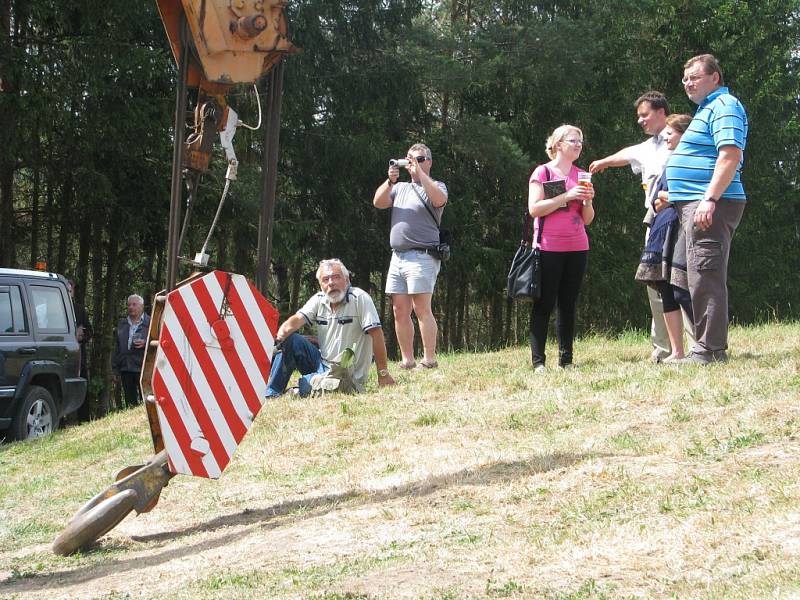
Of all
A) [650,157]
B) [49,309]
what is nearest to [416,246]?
[650,157]

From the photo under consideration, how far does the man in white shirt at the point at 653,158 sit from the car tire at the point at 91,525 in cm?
441

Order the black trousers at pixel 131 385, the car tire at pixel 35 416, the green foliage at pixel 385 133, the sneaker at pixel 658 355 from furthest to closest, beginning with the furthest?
the green foliage at pixel 385 133, the black trousers at pixel 131 385, the car tire at pixel 35 416, the sneaker at pixel 658 355

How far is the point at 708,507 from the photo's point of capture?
4.68 metres

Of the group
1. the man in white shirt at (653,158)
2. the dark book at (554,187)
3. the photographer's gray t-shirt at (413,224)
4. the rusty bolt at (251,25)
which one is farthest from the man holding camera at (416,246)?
the rusty bolt at (251,25)

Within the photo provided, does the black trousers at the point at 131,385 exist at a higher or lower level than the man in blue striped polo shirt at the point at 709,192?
lower

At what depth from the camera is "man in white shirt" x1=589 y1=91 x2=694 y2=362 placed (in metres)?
8.59

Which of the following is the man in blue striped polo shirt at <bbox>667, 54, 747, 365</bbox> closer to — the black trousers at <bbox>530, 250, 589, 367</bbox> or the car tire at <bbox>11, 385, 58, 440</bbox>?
the black trousers at <bbox>530, 250, 589, 367</bbox>

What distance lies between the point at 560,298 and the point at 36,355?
6119 mm

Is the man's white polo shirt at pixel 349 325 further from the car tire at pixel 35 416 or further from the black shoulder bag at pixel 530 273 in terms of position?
the car tire at pixel 35 416

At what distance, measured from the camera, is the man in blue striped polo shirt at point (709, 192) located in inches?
292

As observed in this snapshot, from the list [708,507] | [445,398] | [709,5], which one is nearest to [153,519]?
[445,398]

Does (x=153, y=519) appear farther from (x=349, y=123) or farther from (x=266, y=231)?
(x=349, y=123)

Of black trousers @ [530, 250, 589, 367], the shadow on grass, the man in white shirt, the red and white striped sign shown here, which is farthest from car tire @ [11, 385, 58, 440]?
Answer: the man in white shirt

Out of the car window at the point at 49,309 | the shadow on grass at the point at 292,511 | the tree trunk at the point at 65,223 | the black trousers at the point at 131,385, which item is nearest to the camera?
the shadow on grass at the point at 292,511
